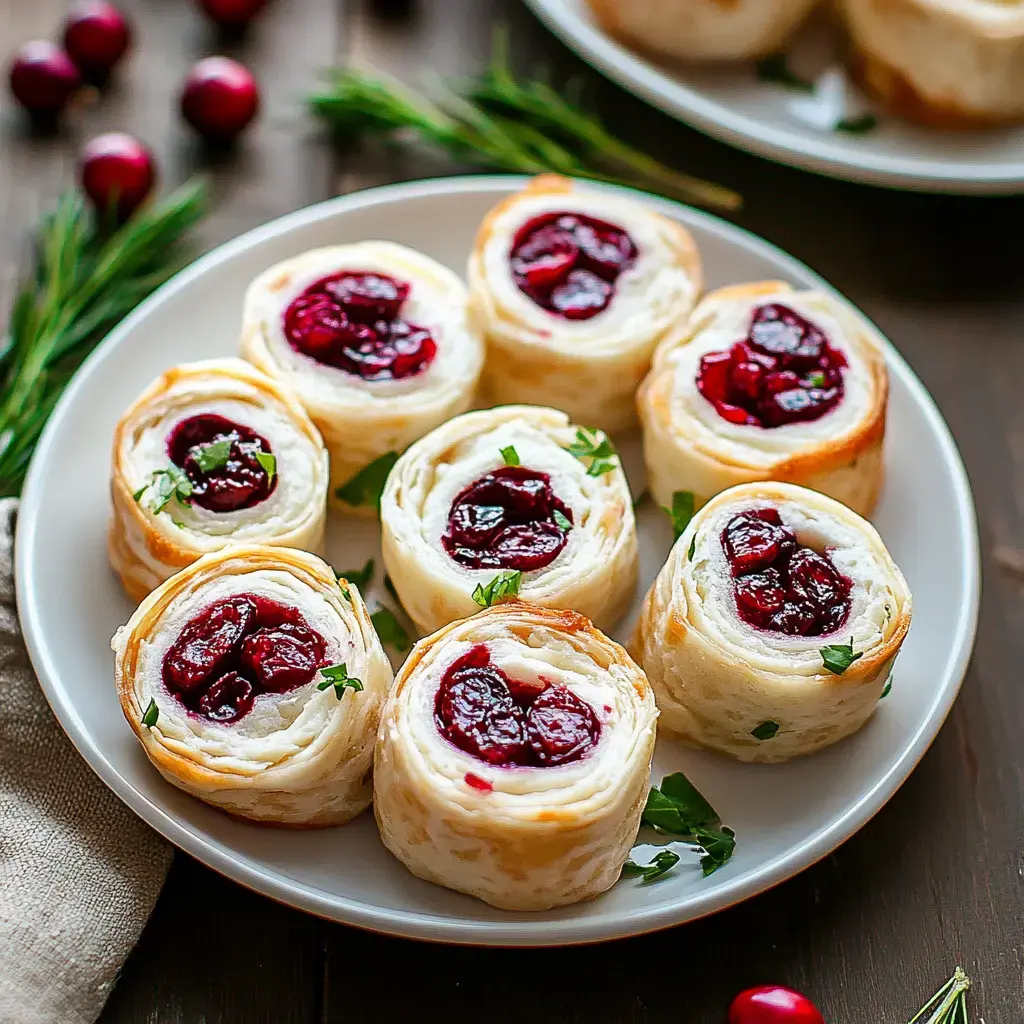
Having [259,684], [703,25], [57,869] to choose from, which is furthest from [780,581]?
[703,25]

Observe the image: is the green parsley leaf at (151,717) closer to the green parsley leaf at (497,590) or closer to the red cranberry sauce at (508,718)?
the red cranberry sauce at (508,718)

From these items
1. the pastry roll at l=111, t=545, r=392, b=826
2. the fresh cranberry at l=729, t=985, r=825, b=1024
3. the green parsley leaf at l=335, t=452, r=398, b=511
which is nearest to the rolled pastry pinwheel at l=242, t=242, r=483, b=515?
the green parsley leaf at l=335, t=452, r=398, b=511

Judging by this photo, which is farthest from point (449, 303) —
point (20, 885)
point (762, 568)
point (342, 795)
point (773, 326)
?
point (20, 885)

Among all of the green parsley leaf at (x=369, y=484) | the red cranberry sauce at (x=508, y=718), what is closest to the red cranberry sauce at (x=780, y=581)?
the red cranberry sauce at (x=508, y=718)

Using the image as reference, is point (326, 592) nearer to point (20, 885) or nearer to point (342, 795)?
point (342, 795)

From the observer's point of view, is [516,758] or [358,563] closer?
[516,758]

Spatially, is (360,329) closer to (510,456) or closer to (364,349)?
(364,349)
